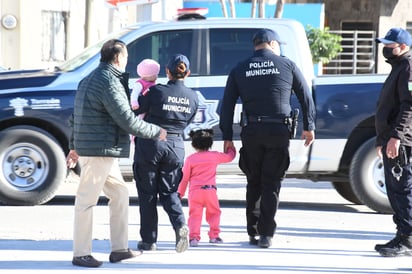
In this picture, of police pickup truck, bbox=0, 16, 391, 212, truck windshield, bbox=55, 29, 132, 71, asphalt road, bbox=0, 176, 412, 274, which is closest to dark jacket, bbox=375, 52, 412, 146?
asphalt road, bbox=0, 176, 412, 274

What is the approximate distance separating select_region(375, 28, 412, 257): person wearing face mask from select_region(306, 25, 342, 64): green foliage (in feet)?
80.2

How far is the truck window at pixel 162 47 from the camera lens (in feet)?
36.3

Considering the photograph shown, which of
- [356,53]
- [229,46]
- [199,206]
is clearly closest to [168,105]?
[199,206]

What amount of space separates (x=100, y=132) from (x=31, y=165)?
3.99 metres

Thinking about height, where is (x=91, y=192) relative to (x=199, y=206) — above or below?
above

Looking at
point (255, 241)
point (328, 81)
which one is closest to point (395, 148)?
point (255, 241)

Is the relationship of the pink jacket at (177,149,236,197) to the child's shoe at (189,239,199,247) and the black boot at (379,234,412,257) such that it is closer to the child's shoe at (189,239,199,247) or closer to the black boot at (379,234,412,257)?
the child's shoe at (189,239,199,247)

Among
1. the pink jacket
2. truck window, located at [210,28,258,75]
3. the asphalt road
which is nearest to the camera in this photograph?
the asphalt road

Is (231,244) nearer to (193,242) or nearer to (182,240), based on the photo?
(193,242)

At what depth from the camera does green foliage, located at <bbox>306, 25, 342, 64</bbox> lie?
32.8 m

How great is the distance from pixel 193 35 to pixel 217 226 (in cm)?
324

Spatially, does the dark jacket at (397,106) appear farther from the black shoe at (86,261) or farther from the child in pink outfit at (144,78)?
the black shoe at (86,261)

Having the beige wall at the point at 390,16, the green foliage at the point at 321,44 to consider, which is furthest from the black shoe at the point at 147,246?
the beige wall at the point at 390,16

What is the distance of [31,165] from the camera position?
36.1 ft
